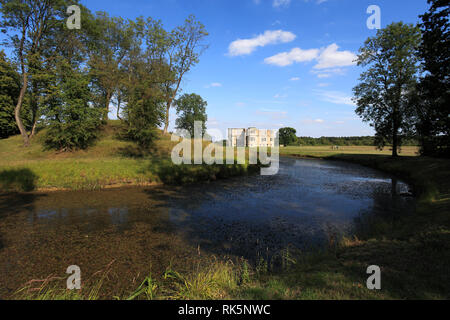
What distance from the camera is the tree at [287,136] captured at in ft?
377

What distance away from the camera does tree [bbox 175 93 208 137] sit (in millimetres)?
67319

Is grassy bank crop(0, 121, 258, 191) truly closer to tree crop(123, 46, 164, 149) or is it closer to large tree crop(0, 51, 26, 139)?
tree crop(123, 46, 164, 149)

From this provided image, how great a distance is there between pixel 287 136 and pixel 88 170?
11215 cm

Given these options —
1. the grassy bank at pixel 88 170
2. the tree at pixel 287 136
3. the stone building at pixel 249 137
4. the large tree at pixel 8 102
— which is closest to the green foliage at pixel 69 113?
the grassy bank at pixel 88 170

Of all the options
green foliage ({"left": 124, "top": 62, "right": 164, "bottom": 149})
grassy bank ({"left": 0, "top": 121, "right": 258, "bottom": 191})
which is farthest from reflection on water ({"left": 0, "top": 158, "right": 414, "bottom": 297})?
green foliage ({"left": 124, "top": 62, "right": 164, "bottom": 149})

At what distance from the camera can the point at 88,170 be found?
15.9 metres

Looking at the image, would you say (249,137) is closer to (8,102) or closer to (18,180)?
(8,102)

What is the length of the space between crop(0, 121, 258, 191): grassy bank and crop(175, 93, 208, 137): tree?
140ft

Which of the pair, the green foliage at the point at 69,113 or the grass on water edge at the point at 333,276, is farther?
the green foliage at the point at 69,113

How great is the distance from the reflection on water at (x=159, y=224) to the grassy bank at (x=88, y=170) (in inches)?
50.1

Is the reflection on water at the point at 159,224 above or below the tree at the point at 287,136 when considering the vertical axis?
below

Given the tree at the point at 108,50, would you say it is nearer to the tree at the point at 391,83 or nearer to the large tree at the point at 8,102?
the large tree at the point at 8,102

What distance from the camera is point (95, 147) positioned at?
24.7 metres
